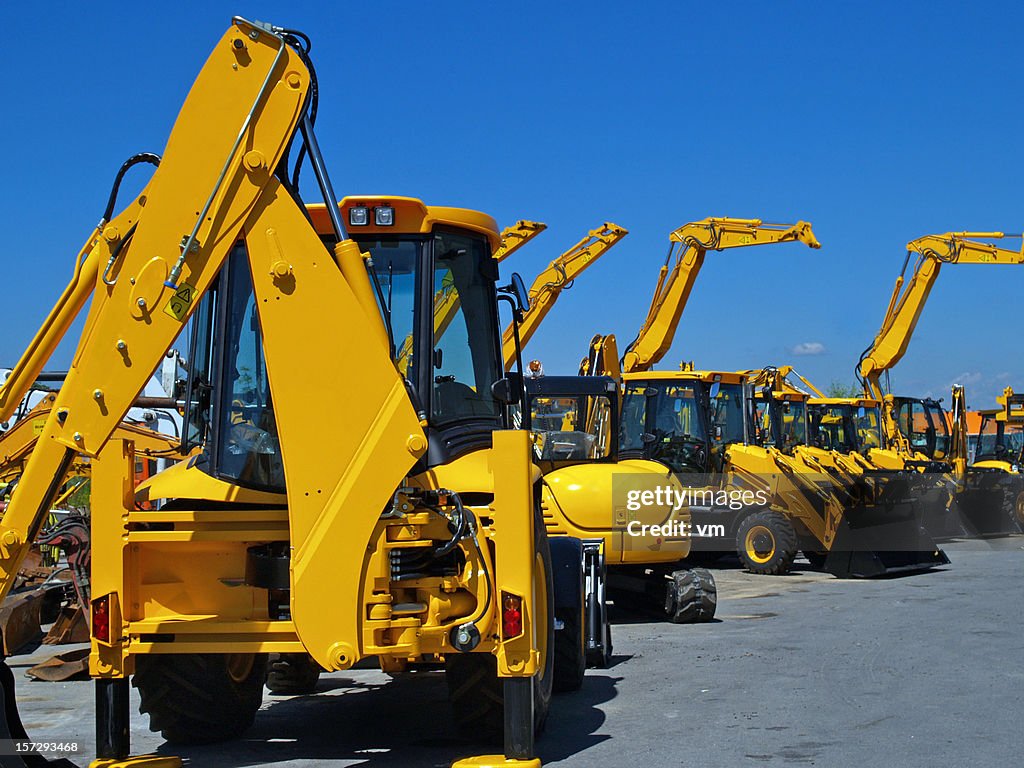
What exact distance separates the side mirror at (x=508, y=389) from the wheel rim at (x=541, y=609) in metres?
0.97

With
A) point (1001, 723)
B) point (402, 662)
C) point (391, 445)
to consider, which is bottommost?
point (1001, 723)

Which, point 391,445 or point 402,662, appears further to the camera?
point 402,662

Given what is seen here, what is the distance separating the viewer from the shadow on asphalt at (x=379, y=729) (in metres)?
7.13

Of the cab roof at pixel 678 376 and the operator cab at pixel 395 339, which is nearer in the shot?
the operator cab at pixel 395 339

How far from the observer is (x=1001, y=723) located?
7898mm

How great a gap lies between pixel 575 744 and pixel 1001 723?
279 centimetres

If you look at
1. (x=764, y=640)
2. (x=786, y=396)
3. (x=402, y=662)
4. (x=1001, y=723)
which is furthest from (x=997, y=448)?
(x=402, y=662)

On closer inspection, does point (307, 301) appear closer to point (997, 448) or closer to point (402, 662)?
point (402, 662)

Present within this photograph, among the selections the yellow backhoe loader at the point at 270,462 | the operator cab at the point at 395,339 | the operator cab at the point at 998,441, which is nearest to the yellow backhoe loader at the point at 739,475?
the operator cab at the point at 395,339

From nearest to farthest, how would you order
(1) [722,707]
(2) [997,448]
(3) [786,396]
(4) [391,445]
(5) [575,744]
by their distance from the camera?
1. (4) [391,445]
2. (5) [575,744]
3. (1) [722,707]
4. (3) [786,396]
5. (2) [997,448]

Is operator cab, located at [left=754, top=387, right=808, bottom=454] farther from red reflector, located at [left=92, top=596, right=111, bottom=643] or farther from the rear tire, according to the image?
red reflector, located at [left=92, top=596, right=111, bottom=643]

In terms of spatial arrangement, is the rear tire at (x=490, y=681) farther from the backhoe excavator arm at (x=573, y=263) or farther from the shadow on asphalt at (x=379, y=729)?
the backhoe excavator arm at (x=573, y=263)

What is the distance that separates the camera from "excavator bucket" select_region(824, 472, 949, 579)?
58.6 feet

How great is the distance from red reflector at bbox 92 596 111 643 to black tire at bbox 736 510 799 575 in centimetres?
1316
